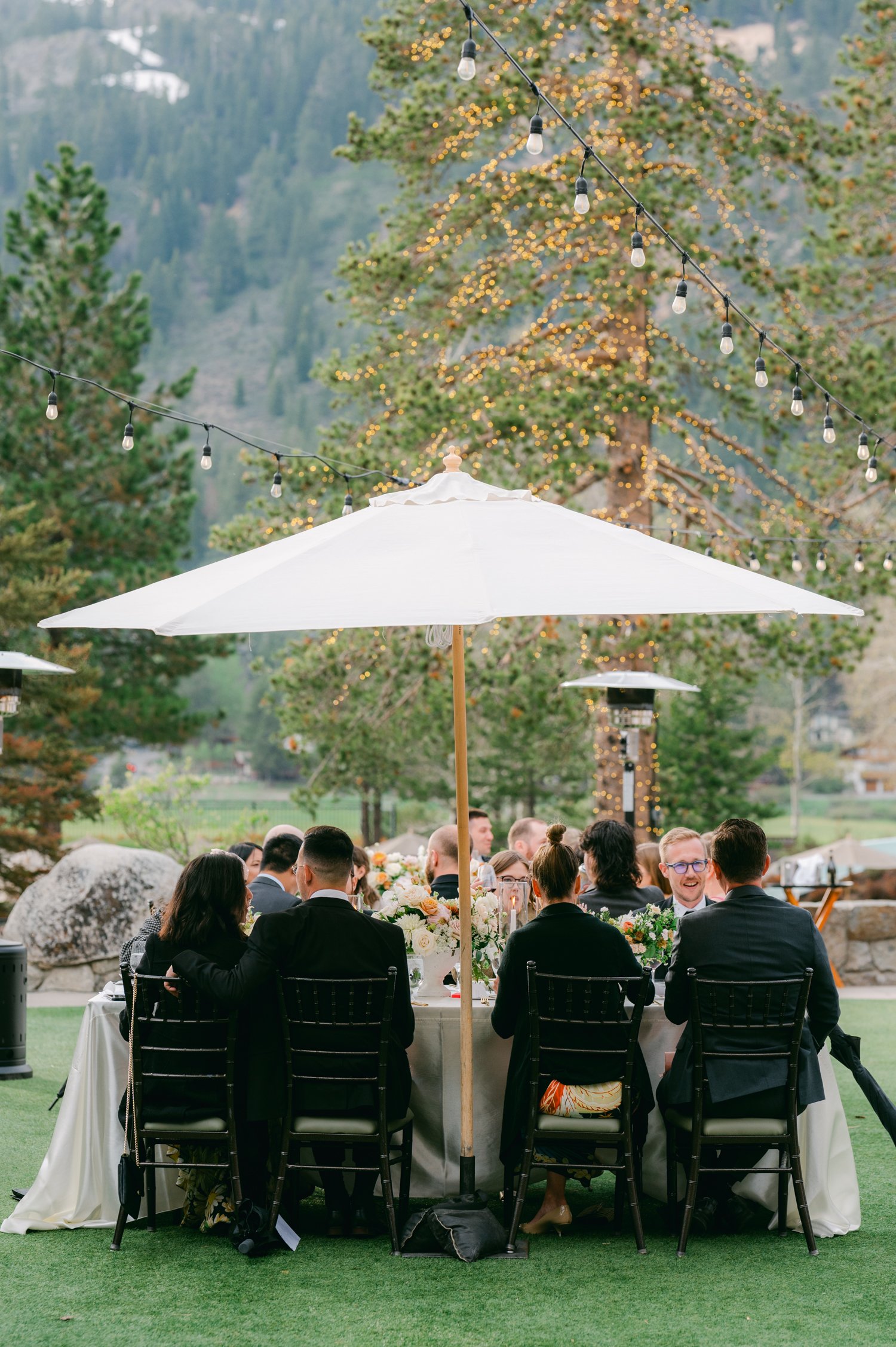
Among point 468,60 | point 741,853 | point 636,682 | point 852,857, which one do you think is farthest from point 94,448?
point 741,853

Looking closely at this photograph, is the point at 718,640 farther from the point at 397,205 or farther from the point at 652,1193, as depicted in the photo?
the point at 652,1193

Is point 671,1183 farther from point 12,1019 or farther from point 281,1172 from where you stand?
point 12,1019

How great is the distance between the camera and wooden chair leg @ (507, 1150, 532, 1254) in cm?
466

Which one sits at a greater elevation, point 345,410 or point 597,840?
point 345,410

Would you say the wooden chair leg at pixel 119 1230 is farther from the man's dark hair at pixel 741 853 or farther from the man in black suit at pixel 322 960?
the man's dark hair at pixel 741 853

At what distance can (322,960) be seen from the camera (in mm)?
4656

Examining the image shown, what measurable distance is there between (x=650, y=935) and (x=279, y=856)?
6.30 ft

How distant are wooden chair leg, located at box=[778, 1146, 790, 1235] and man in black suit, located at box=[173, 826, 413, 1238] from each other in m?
1.34

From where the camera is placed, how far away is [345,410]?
8506 cm

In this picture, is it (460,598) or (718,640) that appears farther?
(718,640)

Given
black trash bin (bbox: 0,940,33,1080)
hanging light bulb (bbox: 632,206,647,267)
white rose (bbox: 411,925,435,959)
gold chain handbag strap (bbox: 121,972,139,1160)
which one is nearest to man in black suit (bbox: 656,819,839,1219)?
white rose (bbox: 411,925,435,959)

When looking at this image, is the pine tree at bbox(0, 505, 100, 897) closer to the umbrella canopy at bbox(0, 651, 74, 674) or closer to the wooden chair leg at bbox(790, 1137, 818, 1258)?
the umbrella canopy at bbox(0, 651, 74, 674)

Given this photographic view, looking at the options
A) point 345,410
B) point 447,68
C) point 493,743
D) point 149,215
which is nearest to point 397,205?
point 447,68

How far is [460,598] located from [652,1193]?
2610 millimetres
